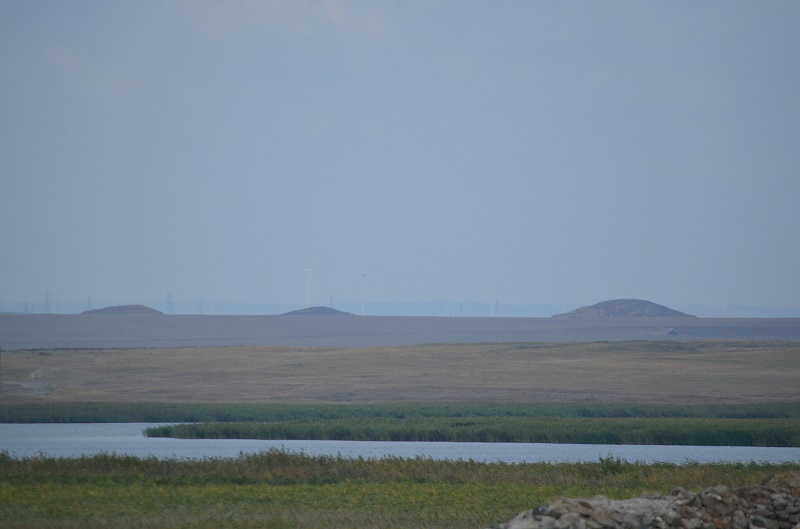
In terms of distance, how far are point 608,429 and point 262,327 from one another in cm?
7280

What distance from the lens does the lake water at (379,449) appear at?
1281 inches

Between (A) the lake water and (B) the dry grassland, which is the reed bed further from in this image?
(B) the dry grassland

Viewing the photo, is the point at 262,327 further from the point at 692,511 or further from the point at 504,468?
the point at 692,511

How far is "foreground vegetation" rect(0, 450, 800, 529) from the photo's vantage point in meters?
15.8

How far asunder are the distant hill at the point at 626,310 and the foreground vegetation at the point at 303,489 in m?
129

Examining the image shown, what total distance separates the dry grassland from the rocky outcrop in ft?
142

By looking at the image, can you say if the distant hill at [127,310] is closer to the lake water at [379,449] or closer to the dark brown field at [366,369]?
the dark brown field at [366,369]

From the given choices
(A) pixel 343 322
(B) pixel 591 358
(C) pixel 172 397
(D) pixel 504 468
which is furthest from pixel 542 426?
(A) pixel 343 322

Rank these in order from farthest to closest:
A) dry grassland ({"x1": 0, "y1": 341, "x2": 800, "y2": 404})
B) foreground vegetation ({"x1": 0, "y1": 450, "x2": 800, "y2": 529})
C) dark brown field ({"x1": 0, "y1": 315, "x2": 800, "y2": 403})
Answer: dark brown field ({"x1": 0, "y1": 315, "x2": 800, "y2": 403}) < dry grassland ({"x1": 0, "y1": 341, "x2": 800, "y2": 404}) < foreground vegetation ({"x1": 0, "y1": 450, "x2": 800, "y2": 529})

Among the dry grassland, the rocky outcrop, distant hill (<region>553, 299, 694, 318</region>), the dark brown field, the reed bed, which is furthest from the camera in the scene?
distant hill (<region>553, 299, 694, 318</region>)

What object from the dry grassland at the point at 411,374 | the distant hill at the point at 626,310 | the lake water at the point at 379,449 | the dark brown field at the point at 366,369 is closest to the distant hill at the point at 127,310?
the dark brown field at the point at 366,369

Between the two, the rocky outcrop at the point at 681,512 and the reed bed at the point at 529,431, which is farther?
the reed bed at the point at 529,431

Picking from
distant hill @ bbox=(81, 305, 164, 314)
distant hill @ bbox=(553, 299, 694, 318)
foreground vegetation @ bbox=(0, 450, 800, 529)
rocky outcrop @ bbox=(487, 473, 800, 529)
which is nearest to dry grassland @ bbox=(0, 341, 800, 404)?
foreground vegetation @ bbox=(0, 450, 800, 529)

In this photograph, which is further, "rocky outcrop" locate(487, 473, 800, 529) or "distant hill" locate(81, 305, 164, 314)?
"distant hill" locate(81, 305, 164, 314)
